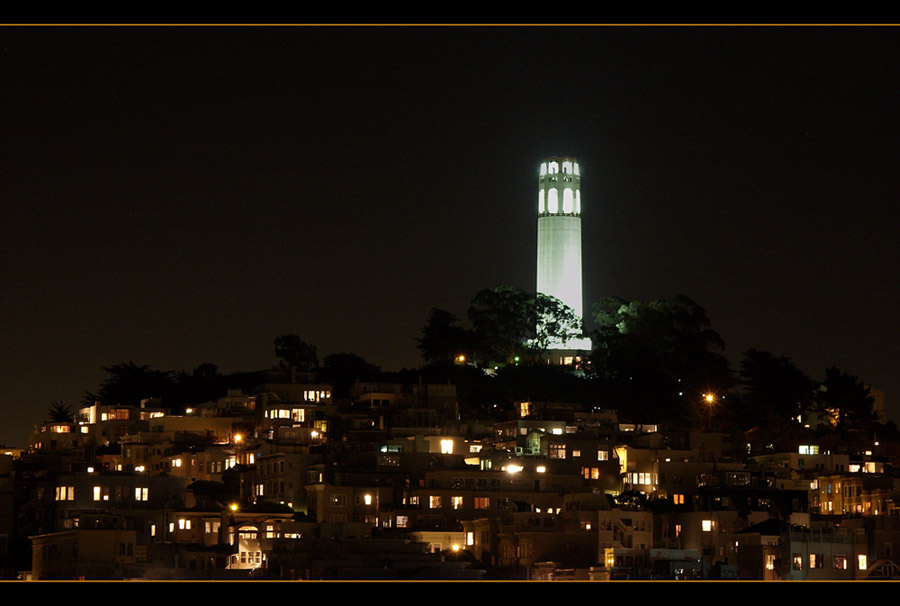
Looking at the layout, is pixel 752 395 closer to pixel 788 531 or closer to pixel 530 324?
pixel 530 324

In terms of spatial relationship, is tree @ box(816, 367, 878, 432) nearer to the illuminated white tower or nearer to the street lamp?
the street lamp

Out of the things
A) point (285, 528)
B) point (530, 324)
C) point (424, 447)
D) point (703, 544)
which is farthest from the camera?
point (530, 324)

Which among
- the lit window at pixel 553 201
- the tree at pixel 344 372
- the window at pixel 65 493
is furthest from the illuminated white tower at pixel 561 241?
the window at pixel 65 493

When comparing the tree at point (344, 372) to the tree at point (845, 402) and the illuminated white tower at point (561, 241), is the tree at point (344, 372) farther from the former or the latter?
the tree at point (845, 402)

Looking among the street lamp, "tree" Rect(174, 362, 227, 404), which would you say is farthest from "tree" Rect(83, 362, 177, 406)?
the street lamp
